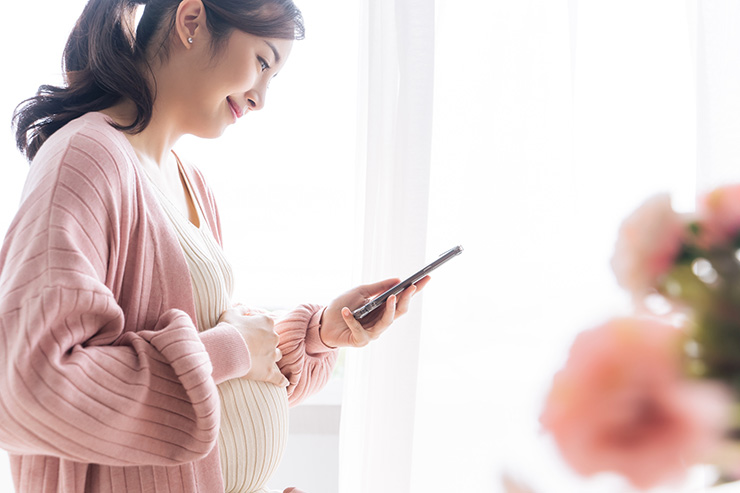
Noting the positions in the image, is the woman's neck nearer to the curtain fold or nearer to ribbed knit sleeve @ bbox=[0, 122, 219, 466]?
ribbed knit sleeve @ bbox=[0, 122, 219, 466]

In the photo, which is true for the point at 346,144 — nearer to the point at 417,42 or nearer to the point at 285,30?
the point at 417,42

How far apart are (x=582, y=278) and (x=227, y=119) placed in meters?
0.77

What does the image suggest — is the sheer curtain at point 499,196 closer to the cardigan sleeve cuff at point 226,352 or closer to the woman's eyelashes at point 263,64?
the woman's eyelashes at point 263,64

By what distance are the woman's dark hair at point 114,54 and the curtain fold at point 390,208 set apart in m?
0.32

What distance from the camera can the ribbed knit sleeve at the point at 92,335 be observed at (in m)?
0.60

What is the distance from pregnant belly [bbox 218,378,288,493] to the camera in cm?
82

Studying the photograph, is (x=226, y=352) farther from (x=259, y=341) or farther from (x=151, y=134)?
(x=151, y=134)

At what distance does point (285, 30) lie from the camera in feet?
3.04

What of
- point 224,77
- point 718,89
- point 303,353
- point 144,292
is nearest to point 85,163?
point 144,292

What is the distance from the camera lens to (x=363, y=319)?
40.6 inches

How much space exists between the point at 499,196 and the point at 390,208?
0.23 metres

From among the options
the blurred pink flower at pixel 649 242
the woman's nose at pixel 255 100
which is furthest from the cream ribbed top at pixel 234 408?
the blurred pink flower at pixel 649 242

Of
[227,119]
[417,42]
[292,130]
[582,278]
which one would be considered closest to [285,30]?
[227,119]

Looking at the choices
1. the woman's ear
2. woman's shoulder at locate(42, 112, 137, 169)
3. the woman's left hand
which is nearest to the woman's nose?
the woman's ear
